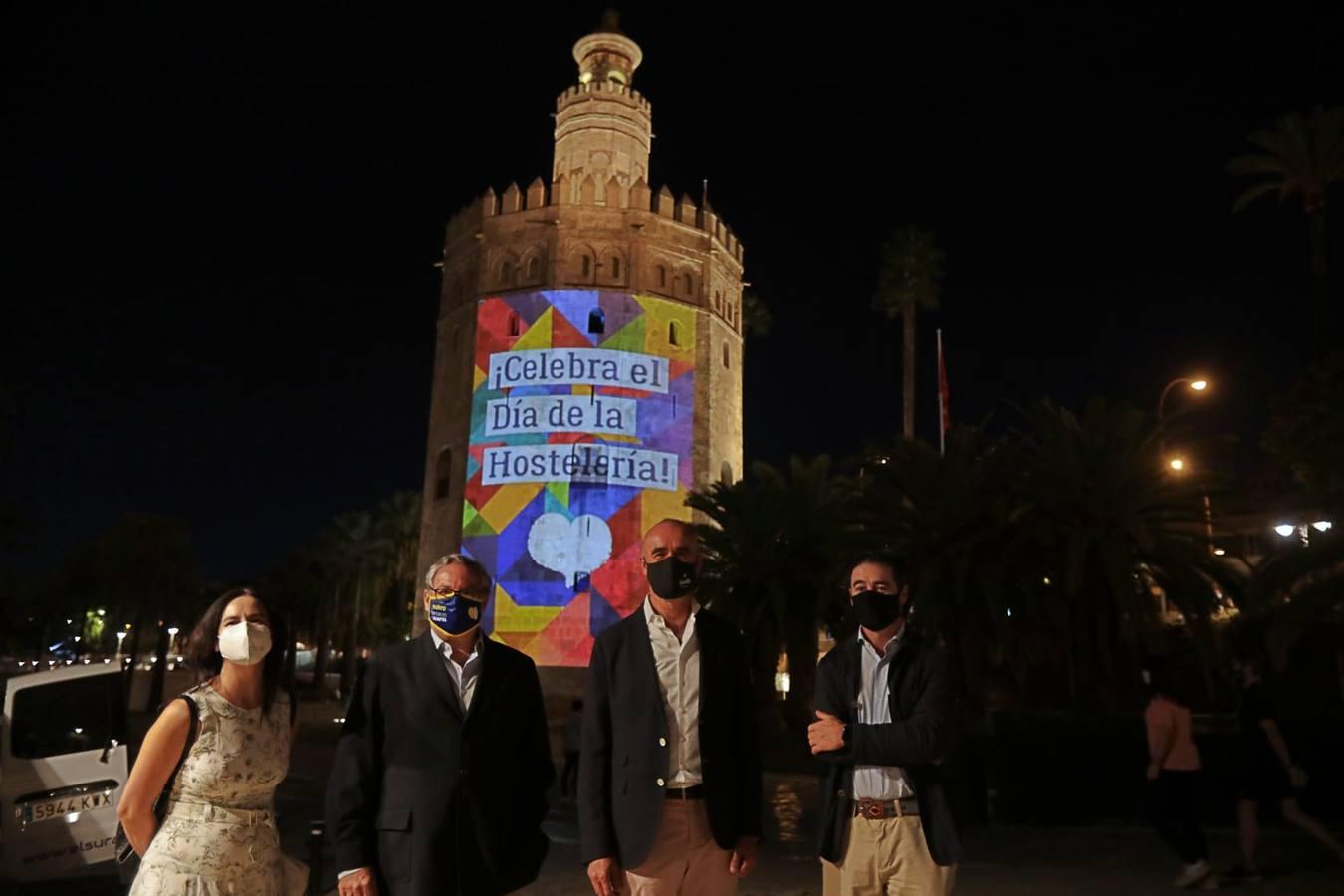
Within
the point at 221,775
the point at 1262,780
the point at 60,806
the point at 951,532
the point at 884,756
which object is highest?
the point at 951,532

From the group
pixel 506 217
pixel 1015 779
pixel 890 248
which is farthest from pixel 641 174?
pixel 1015 779

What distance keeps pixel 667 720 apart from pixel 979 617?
A: 12527 millimetres

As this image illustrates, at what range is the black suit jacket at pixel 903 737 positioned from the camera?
4078mm

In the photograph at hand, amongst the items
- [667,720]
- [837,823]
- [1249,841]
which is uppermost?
[667,720]

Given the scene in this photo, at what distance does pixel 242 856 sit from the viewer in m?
3.63

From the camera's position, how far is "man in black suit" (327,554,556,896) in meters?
3.73

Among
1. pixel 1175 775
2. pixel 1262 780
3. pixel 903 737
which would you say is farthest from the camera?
pixel 1262 780

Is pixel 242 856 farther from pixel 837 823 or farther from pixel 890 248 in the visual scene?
pixel 890 248

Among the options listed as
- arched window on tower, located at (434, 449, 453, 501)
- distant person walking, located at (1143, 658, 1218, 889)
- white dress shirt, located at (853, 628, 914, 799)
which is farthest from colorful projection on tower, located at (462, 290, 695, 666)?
white dress shirt, located at (853, 628, 914, 799)

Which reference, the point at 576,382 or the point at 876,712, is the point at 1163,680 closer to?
the point at 876,712

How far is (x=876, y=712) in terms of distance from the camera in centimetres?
436

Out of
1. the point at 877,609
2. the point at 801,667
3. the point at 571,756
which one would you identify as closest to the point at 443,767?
the point at 877,609

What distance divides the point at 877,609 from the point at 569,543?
1059 inches

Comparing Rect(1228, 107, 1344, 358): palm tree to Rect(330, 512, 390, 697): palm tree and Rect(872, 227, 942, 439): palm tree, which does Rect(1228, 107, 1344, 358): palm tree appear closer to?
Rect(872, 227, 942, 439): palm tree
